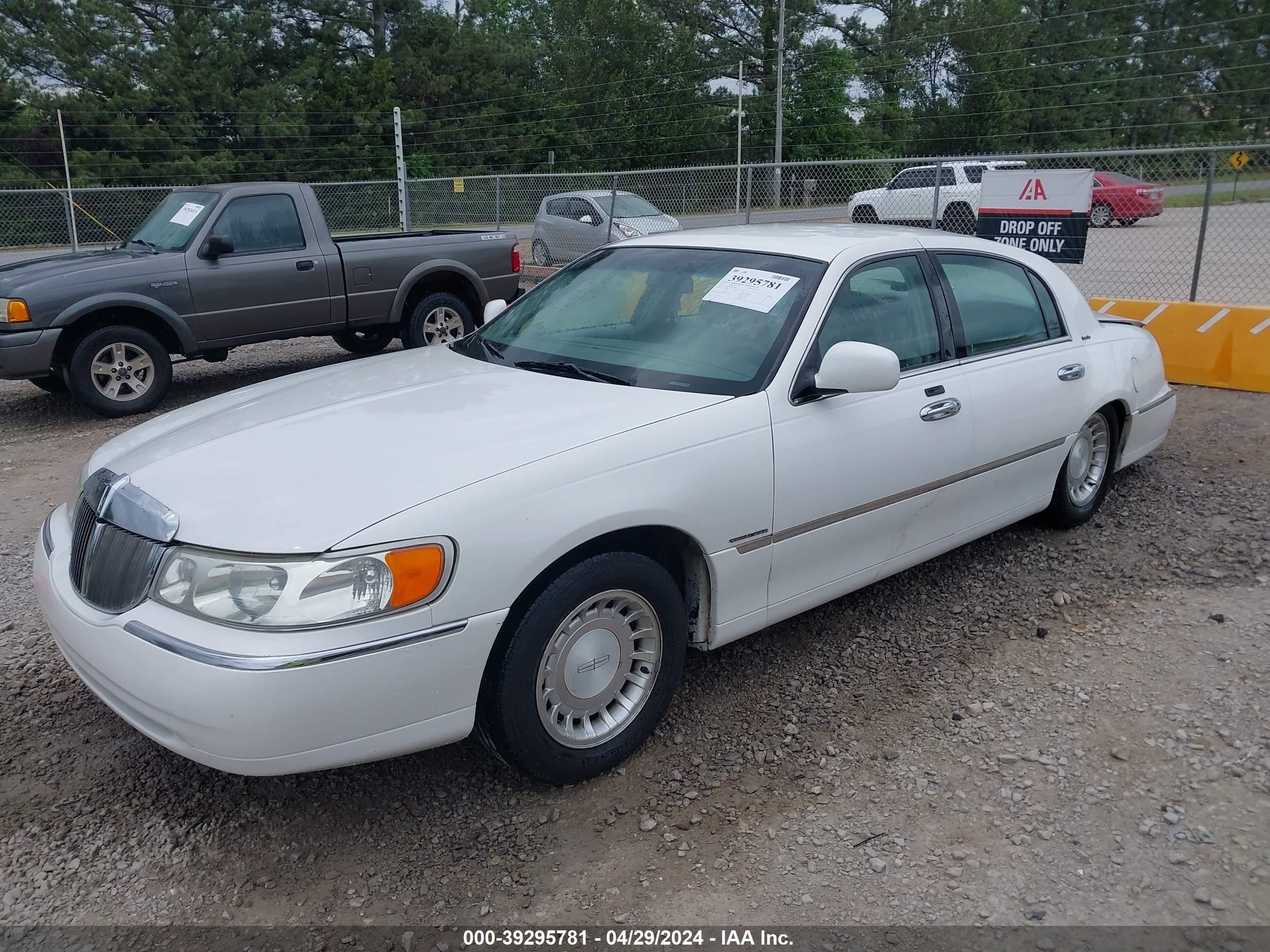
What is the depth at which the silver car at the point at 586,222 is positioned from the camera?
49.7 feet

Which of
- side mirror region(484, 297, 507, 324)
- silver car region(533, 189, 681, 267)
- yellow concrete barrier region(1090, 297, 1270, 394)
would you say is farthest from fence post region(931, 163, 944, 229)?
side mirror region(484, 297, 507, 324)

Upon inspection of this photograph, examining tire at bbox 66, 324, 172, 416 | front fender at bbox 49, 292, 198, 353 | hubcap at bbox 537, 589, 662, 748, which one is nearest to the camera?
hubcap at bbox 537, 589, 662, 748

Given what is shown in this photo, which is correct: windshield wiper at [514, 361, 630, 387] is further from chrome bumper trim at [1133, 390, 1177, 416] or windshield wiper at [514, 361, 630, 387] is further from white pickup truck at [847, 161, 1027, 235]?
white pickup truck at [847, 161, 1027, 235]

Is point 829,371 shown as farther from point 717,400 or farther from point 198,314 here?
point 198,314

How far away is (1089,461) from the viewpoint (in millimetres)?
5242

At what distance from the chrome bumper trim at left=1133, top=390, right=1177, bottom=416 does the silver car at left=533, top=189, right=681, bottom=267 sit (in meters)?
9.81

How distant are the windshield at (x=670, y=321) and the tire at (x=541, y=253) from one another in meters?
12.5

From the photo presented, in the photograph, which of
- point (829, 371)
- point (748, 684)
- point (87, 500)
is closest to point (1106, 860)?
point (748, 684)

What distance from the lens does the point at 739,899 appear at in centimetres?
267

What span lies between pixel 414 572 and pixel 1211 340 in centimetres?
755

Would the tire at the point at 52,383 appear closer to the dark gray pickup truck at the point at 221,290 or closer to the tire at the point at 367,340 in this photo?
the dark gray pickup truck at the point at 221,290

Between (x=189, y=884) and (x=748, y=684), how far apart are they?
6.61 feet

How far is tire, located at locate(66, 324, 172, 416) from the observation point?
7.73 m

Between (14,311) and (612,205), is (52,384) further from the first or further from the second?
(612,205)
